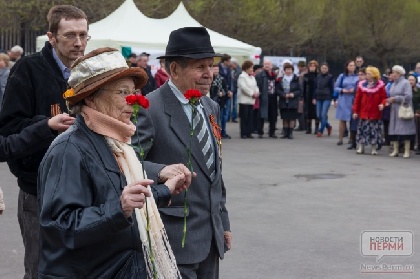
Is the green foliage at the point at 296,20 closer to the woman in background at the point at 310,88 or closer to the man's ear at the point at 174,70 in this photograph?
the woman in background at the point at 310,88

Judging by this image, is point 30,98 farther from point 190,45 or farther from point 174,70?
point 190,45

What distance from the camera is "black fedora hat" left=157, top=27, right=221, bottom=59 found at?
14.5 feet

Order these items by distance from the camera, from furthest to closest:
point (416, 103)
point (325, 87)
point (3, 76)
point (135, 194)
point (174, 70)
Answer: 1. point (325, 87)
2. point (416, 103)
3. point (3, 76)
4. point (174, 70)
5. point (135, 194)

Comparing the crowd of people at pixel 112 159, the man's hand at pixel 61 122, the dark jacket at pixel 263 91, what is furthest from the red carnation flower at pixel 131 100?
the dark jacket at pixel 263 91

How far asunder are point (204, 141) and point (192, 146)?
8cm

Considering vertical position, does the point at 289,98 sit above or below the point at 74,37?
below

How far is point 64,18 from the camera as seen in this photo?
470cm

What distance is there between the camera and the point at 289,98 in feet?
71.5

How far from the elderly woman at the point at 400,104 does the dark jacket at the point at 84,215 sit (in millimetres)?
14405

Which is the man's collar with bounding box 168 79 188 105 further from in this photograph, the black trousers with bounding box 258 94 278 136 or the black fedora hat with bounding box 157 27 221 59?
the black trousers with bounding box 258 94 278 136

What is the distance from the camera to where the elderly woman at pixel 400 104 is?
1703cm

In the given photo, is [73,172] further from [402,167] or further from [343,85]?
[343,85]

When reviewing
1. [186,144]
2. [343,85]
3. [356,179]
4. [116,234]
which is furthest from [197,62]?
[343,85]

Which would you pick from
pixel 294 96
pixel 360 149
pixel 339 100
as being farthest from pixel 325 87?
pixel 360 149
